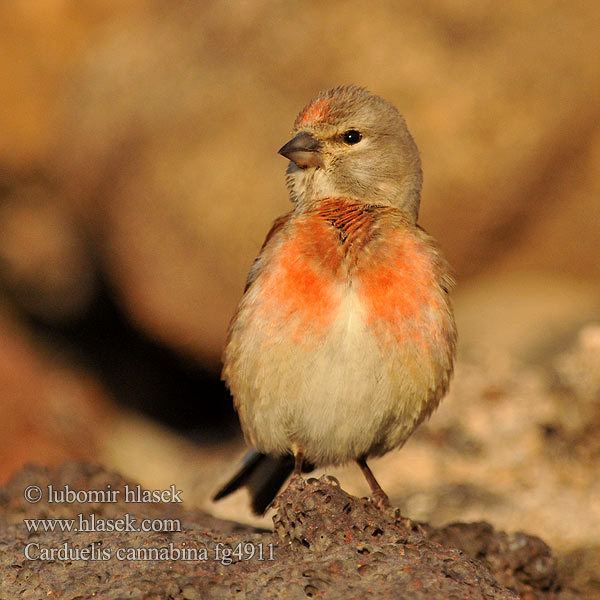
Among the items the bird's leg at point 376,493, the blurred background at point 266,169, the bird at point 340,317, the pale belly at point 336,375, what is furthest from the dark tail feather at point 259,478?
the blurred background at point 266,169

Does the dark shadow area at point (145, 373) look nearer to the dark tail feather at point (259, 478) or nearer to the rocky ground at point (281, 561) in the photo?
the dark tail feather at point (259, 478)

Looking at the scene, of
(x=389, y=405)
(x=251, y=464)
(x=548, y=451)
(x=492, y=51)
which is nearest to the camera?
(x=389, y=405)

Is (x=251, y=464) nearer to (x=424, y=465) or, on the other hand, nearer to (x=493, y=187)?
(x=424, y=465)

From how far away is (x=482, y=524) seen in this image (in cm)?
477

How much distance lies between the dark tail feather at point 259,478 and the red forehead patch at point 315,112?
1833mm

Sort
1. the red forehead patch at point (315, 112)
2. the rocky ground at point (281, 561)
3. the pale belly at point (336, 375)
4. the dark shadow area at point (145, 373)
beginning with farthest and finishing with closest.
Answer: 1. the dark shadow area at point (145, 373)
2. the red forehead patch at point (315, 112)
3. the pale belly at point (336, 375)
4. the rocky ground at point (281, 561)

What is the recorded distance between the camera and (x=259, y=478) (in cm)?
552

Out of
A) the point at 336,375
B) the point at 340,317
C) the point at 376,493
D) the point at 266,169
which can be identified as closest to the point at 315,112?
the point at 340,317

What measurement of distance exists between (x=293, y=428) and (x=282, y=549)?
0.94 m

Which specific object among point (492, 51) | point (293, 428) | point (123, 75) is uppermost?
point (123, 75)

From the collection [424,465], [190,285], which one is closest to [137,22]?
[190,285]

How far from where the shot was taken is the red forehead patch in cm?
514

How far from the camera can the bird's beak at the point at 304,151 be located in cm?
500

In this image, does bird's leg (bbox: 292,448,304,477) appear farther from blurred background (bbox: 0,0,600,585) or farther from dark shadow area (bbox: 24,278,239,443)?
dark shadow area (bbox: 24,278,239,443)
